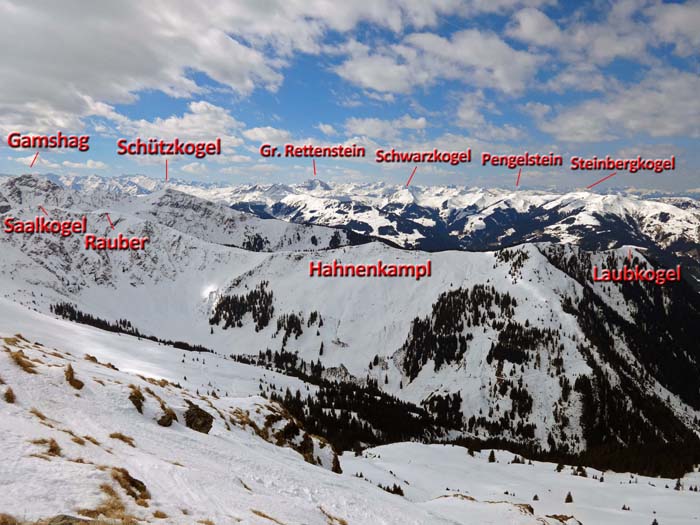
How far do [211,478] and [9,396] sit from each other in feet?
34.2

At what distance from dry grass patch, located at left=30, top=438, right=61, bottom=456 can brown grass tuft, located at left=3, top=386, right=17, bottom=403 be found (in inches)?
201

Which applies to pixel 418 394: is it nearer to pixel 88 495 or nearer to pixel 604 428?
pixel 604 428

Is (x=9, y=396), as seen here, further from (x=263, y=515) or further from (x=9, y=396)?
(x=263, y=515)

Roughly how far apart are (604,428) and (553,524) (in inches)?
5628

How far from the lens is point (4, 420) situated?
50.1 feet

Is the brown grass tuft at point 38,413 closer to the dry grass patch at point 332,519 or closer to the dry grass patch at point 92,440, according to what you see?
the dry grass patch at point 92,440

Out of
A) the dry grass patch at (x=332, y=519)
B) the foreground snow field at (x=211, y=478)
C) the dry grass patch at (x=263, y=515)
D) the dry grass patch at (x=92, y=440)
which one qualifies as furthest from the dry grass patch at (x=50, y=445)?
the dry grass patch at (x=332, y=519)

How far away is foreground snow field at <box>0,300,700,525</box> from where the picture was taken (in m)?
11.9

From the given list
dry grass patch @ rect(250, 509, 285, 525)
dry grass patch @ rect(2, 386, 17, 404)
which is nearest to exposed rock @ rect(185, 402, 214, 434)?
dry grass patch @ rect(2, 386, 17, 404)

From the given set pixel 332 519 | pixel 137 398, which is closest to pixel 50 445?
pixel 137 398

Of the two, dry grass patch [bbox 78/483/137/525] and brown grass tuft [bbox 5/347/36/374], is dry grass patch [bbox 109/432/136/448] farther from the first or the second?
dry grass patch [bbox 78/483/137/525]

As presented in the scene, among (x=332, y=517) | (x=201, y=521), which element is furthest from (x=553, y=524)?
(x=201, y=521)

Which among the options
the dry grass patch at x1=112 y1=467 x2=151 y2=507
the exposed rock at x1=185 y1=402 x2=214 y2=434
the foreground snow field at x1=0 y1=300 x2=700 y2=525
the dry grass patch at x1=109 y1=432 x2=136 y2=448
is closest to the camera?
the foreground snow field at x1=0 y1=300 x2=700 y2=525

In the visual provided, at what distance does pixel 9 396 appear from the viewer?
17.8 meters
